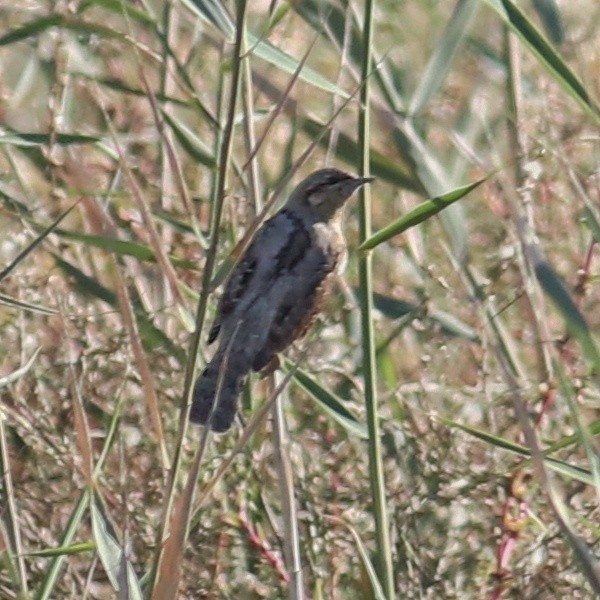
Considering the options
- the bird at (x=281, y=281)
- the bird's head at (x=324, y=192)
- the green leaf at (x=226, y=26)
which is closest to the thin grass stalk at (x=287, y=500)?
the bird at (x=281, y=281)

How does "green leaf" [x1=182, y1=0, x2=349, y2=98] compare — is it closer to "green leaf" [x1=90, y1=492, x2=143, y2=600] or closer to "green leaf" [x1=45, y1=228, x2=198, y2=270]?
"green leaf" [x1=45, y1=228, x2=198, y2=270]

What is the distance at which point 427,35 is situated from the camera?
3.37m

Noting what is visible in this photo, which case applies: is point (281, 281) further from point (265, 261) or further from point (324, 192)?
point (324, 192)

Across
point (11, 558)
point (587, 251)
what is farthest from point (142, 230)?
point (11, 558)

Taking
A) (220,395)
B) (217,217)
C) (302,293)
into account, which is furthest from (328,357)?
(217,217)

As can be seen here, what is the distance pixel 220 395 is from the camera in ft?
7.89

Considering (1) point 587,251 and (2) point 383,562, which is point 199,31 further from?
(2) point 383,562

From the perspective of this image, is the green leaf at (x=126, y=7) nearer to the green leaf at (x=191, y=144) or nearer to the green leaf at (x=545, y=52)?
the green leaf at (x=191, y=144)

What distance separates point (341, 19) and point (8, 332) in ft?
2.77

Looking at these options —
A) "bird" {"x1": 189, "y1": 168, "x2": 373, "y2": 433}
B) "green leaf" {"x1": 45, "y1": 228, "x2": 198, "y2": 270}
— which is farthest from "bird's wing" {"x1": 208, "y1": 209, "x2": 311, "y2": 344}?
"green leaf" {"x1": 45, "y1": 228, "x2": 198, "y2": 270}

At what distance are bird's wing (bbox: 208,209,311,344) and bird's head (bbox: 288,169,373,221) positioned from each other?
39mm

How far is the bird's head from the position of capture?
280 centimetres

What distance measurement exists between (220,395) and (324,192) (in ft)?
2.06

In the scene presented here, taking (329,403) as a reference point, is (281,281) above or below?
above
